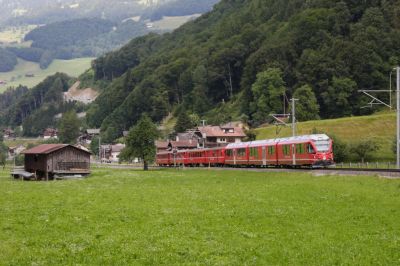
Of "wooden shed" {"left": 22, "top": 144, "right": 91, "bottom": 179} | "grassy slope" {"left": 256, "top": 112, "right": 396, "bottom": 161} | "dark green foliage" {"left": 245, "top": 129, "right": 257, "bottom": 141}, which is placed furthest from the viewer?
"dark green foliage" {"left": 245, "top": 129, "right": 257, "bottom": 141}

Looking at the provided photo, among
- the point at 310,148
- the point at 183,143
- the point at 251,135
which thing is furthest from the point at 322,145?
the point at 183,143

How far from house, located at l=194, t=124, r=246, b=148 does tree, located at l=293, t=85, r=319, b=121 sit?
51.0ft

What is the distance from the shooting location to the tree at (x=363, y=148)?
79.4 m

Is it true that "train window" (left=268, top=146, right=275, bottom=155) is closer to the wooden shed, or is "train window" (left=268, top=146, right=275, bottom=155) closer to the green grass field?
the wooden shed

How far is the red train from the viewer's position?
58750mm

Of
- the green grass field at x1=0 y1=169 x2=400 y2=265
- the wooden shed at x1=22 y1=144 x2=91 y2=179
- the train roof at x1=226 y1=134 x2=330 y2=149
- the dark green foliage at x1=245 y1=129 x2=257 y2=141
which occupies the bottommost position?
the green grass field at x1=0 y1=169 x2=400 y2=265

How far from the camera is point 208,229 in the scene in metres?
22.5

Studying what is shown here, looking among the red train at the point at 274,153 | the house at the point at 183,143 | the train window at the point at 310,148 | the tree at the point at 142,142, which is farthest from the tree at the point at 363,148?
the house at the point at 183,143

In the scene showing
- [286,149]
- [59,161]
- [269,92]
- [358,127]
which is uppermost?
[269,92]

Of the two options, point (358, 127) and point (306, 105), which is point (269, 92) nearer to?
point (306, 105)

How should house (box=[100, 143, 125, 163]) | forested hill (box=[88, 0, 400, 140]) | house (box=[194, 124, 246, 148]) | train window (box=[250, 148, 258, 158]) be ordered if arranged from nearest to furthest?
train window (box=[250, 148, 258, 158]) < forested hill (box=[88, 0, 400, 140]) < house (box=[194, 124, 246, 148]) < house (box=[100, 143, 125, 163])

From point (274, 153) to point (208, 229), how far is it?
150ft

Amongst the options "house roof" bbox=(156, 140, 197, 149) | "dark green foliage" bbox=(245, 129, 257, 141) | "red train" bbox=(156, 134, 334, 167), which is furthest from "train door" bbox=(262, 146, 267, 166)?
"house roof" bbox=(156, 140, 197, 149)

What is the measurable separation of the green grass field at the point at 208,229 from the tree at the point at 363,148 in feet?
151
